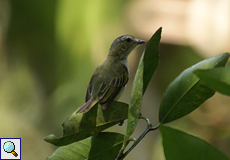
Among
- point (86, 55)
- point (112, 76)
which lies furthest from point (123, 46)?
point (86, 55)

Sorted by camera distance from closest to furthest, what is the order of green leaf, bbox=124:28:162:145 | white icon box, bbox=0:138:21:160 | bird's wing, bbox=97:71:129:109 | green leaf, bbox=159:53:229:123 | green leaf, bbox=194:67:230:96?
green leaf, bbox=194:67:230:96, green leaf, bbox=124:28:162:145, green leaf, bbox=159:53:229:123, bird's wing, bbox=97:71:129:109, white icon box, bbox=0:138:21:160

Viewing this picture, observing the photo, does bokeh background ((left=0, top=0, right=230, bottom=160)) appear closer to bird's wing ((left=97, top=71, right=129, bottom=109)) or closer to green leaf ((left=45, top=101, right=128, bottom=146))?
bird's wing ((left=97, top=71, right=129, bottom=109))

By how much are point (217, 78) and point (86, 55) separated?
3.61m

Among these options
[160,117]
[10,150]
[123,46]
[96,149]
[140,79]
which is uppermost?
[123,46]

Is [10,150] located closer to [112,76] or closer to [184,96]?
[112,76]

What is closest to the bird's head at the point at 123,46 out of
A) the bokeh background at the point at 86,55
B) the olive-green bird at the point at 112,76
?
the olive-green bird at the point at 112,76

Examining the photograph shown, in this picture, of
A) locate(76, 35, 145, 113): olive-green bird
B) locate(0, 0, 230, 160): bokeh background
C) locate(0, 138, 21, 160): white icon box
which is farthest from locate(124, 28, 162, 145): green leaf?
locate(0, 0, 230, 160): bokeh background

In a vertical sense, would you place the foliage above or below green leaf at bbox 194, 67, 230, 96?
below

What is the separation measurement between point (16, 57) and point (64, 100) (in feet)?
4.01

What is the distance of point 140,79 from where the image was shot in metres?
0.62

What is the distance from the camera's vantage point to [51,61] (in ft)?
15.0

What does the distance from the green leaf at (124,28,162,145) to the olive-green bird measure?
0.59 metres

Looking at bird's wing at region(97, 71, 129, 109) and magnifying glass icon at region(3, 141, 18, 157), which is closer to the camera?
bird's wing at region(97, 71, 129, 109)

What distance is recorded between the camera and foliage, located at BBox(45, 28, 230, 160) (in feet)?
1.61
